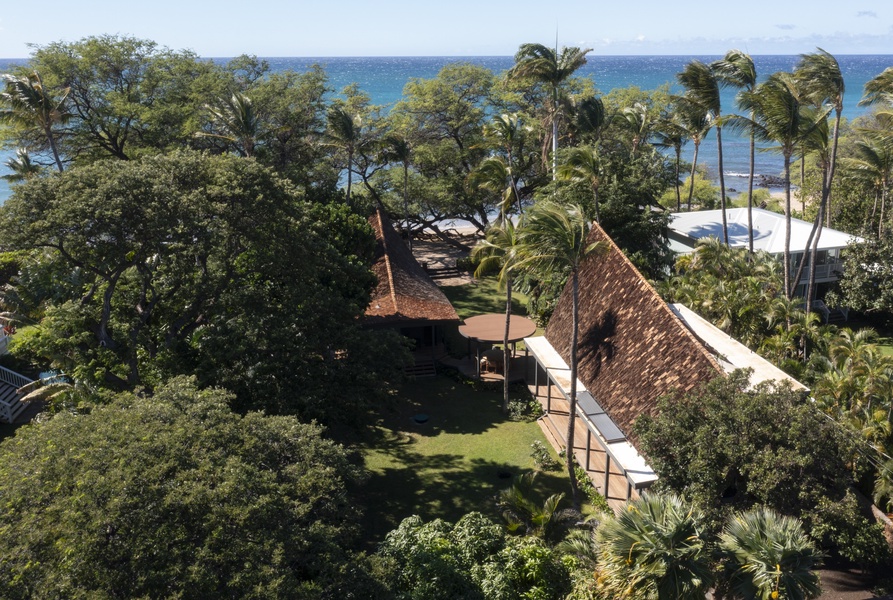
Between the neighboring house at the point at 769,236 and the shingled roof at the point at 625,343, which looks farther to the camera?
the neighboring house at the point at 769,236

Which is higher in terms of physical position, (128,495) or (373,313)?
(128,495)

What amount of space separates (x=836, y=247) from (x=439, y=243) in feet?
90.0

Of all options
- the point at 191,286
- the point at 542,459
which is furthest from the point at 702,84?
the point at 191,286

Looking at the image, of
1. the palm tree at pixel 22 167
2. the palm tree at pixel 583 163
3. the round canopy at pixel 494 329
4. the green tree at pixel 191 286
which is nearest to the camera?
the green tree at pixel 191 286

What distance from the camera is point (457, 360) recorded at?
101ft

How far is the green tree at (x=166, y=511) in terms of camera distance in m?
10.5

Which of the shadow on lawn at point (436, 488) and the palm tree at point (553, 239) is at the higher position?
the palm tree at point (553, 239)

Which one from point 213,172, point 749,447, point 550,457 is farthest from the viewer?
point 550,457

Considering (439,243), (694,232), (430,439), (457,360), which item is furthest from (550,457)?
(439,243)

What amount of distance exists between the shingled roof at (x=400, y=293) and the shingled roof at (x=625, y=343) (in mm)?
6693

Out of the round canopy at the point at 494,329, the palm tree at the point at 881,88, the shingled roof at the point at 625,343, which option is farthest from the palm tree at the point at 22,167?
the palm tree at the point at 881,88

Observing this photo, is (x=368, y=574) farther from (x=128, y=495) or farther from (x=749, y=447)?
(x=749, y=447)

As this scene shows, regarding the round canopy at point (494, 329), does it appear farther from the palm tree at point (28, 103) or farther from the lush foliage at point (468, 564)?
the palm tree at point (28, 103)

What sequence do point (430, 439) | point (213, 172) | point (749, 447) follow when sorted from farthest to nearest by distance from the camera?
point (430, 439)
point (213, 172)
point (749, 447)
